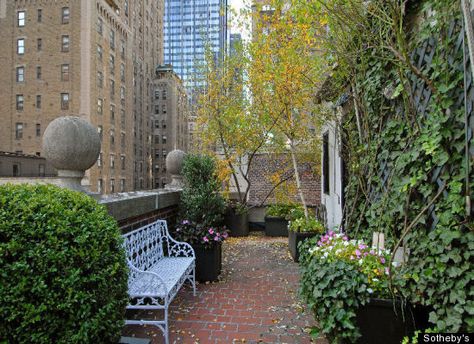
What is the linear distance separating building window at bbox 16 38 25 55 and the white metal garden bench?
37.6 metres

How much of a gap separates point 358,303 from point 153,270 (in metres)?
2.65

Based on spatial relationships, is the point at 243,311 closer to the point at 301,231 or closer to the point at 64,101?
the point at 301,231

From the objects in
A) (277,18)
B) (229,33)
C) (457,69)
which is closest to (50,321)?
(457,69)

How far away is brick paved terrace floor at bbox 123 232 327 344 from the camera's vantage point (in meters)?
3.52

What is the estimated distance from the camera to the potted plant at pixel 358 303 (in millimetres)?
2641

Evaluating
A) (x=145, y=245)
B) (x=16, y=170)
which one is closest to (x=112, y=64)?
(x=16, y=170)

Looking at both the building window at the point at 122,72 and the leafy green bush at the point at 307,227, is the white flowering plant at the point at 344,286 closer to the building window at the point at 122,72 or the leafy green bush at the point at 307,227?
the leafy green bush at the point at 307,227

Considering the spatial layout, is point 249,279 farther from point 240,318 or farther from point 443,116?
point 443,116

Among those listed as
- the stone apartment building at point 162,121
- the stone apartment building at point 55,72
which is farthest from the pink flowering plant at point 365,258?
the stone apartment building at point 162,121

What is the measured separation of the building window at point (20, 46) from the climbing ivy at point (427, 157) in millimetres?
39258

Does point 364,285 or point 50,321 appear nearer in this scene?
point 50,321

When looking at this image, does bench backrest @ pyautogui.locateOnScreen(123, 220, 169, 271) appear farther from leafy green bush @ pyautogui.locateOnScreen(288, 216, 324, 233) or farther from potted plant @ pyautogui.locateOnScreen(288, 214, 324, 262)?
leafy green bush @ pyautogui.locateOnScreen(288, 216, 324, 233)

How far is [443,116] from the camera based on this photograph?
2.38 m

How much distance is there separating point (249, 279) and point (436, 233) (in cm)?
369
